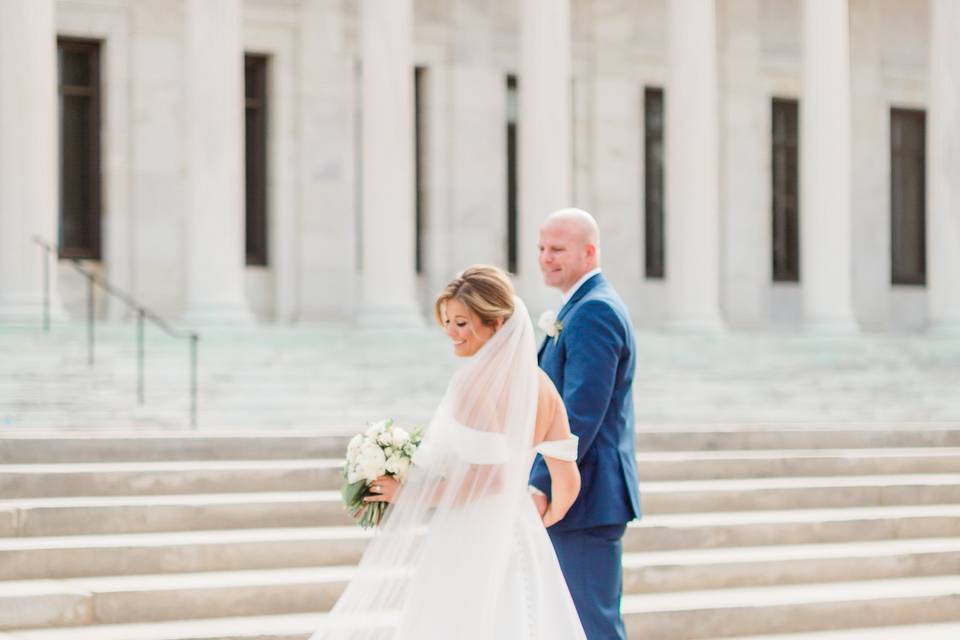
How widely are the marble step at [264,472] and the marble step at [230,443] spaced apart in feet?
0.28

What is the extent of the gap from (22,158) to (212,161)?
10.7ft

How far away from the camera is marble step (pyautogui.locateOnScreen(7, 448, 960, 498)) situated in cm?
1336

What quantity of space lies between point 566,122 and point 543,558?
72.9ft

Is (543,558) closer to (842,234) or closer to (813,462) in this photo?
(813,462)

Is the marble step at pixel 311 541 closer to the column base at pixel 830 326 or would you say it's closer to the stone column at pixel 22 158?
the stone column at pixel 22 158

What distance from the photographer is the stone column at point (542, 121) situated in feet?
94.0

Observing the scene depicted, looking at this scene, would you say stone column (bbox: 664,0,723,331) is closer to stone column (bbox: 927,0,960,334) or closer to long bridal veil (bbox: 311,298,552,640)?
stone column (bbox: 927,0,960,334)

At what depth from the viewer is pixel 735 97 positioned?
36844mm

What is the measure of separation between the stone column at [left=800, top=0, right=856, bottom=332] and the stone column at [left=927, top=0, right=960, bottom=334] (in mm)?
2340

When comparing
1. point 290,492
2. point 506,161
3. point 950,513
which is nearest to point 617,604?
point 290,492

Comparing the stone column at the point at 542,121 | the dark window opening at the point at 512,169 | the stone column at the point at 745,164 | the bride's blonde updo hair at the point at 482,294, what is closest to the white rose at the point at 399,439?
the bride's blonde updo hair at the point at 482,294

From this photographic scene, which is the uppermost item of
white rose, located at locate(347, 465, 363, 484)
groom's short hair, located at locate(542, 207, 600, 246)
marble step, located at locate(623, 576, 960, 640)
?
groom's short hair, located at locate(542, 207, 600, 246)

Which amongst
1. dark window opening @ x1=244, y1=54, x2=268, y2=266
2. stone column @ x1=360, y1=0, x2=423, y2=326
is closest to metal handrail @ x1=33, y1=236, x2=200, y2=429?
stone column @ x1=360, y1=0, x2=423, y2=326

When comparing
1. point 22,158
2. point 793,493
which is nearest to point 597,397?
point 793,493
